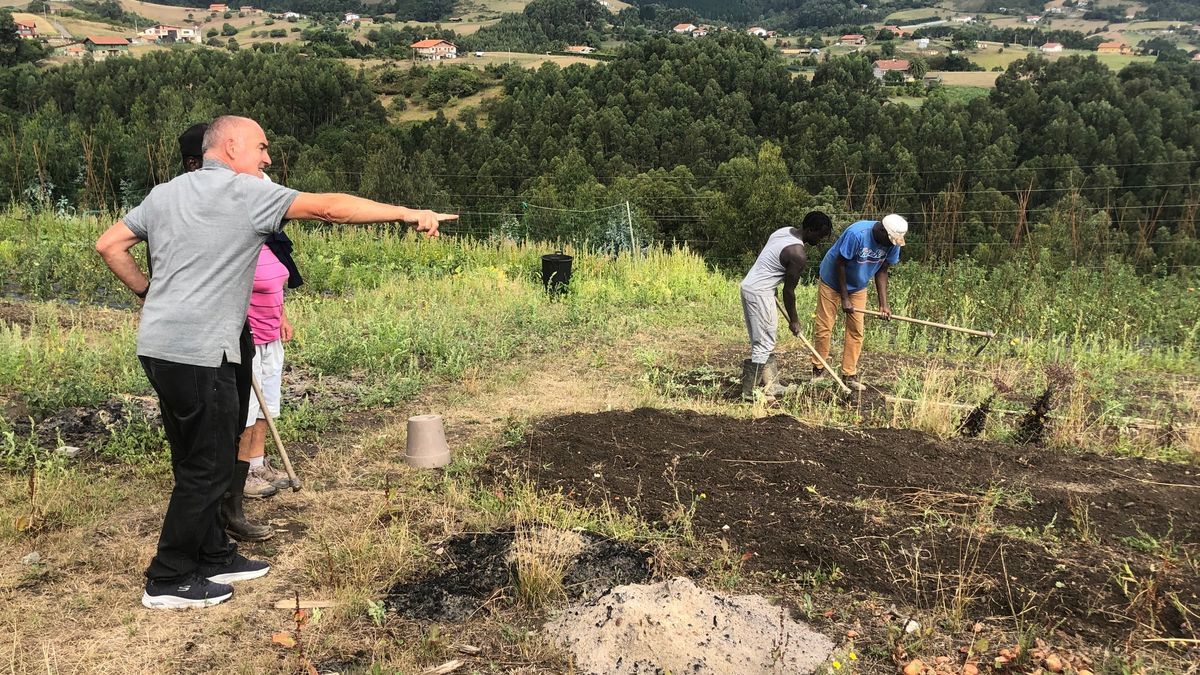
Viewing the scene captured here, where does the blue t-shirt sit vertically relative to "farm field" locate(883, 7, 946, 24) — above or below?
below

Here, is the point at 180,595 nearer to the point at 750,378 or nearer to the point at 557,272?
the point at 750,378

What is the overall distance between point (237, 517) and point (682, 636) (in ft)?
6.57

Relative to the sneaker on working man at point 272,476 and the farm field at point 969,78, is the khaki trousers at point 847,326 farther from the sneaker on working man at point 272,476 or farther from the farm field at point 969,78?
the farm field at point 969,78

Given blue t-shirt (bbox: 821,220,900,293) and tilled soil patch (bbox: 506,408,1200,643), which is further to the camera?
blue t-shirt (bbox: 821,220,900,293)

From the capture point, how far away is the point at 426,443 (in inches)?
176

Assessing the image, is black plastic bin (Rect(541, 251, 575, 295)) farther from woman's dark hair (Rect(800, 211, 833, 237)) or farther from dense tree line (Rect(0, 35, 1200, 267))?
dense tree line (Rect(0, 35, 1200, 267))

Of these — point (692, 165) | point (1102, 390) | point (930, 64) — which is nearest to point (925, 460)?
point (1102, 390)

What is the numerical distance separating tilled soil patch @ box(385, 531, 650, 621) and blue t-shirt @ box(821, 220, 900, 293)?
3605mm

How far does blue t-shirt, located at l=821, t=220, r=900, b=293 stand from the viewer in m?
6.29

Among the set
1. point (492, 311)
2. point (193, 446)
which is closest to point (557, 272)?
point (492, 311)

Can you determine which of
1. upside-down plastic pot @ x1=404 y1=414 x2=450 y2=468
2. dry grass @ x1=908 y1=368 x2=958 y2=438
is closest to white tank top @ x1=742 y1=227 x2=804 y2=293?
dry grass @ x1=908 y1=368 x2=958 y2=438

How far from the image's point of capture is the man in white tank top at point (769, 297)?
19.8ft

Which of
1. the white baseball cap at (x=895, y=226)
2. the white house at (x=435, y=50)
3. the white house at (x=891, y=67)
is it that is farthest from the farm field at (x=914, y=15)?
the white baseball cap at (x=895, y=226)

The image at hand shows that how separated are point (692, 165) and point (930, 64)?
58201 mm
